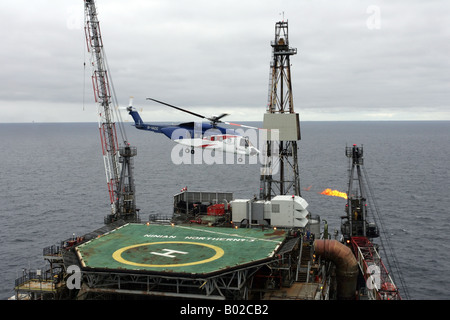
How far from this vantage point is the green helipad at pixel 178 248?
36188 mm

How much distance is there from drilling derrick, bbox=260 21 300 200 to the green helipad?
16.6 meters

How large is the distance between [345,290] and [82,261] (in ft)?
90.7

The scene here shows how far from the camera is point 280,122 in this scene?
202 feet

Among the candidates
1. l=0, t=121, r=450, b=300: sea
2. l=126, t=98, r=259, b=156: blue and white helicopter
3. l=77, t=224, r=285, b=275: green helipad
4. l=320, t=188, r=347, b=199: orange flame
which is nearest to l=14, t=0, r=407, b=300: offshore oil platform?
l=77, t=224, r=285, b=275: green helipad

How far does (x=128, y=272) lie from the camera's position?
34.6m

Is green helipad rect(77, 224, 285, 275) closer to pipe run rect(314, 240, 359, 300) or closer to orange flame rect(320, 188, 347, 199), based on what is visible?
pipe run rect(314, 240, 359, 300)

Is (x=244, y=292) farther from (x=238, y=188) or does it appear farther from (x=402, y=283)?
(x=238, y=188)

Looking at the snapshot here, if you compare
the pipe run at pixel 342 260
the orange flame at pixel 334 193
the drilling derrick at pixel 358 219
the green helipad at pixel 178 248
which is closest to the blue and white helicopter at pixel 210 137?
the drilling derrick at pixel 358 219

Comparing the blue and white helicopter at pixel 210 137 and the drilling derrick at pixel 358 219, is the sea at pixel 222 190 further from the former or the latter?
the blue and white helicopter at pixel 210 137

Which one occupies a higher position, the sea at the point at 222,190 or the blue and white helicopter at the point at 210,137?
the blue and white helicopter at the point at 210,137

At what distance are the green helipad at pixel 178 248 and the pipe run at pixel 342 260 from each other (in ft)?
16.6

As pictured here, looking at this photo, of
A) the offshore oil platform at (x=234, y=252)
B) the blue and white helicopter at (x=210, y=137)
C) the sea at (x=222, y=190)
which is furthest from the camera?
the sea at (x=222, y=190)

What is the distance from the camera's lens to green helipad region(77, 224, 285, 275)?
1425 inches
